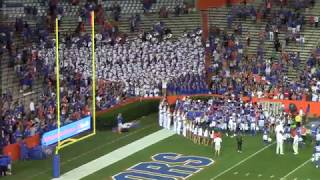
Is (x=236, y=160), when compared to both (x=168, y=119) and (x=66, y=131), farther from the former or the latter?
(x=66, y=131)

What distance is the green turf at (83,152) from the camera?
19359mm

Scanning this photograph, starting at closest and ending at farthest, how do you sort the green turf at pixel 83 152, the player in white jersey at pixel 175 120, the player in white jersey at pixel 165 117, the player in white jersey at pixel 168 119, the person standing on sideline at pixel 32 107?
1. the green turf at pixel 83 152
2. the person standing on sideline at pixel 32 107
3. the player in white jersey at pixel 175 120
4. the player in white jersey at pixel 168 119
5. the player in white jersey at pixel 165 117

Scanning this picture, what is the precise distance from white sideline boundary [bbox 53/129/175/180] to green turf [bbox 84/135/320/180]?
232mm

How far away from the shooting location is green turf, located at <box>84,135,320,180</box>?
62.1 ft

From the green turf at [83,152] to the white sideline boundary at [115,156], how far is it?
23cm

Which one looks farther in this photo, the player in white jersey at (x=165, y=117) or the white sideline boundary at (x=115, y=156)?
the player in white jersey at (x=165, y=117)

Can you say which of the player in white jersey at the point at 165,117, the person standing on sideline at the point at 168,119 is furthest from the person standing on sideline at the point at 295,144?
the player in white jersey at the point at 165,117

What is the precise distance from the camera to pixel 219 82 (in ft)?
91.6

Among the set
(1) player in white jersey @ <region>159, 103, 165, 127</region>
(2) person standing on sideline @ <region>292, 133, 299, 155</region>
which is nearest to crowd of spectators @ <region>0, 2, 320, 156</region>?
(1) player in white jersey @ <region>159, 103, 165, 127</region>

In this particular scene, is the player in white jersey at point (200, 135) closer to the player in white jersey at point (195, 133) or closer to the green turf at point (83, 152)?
the player in white jersey at point (195, 133)

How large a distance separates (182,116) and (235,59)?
697 centimetres

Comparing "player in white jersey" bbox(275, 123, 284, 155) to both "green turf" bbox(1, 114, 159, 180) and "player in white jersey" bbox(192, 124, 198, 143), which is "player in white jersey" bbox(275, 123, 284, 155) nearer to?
Result: "player in white jersey" bbox(192, 124, 198, 143)

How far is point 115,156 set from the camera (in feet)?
68.8

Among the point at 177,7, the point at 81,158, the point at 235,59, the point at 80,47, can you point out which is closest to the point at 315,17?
the point at 235,59
